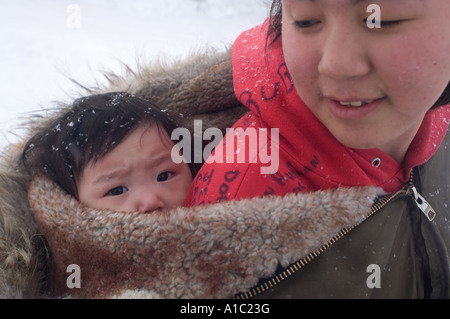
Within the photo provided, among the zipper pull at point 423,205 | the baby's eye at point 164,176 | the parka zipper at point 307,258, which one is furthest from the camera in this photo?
the baby's eye at point 164,176

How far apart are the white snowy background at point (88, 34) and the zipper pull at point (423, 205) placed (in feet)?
5.54

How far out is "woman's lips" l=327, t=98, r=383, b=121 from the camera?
0.76 meters

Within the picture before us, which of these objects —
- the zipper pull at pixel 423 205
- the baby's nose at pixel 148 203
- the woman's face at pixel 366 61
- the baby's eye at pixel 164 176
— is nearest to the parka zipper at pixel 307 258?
the zipper pull at pixel 423 205

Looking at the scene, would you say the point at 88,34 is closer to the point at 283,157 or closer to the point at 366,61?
the point at 283,157

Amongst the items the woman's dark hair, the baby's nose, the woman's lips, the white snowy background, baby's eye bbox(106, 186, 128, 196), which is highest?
the white snowy background

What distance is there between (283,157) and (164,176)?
1.36 feet

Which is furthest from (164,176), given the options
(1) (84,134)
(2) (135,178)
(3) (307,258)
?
(3) (307,258)

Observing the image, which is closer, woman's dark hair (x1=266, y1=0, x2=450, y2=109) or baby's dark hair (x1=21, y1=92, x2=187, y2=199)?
woman's dark hair (x1=266, y1=0, x2=450, y2=109)

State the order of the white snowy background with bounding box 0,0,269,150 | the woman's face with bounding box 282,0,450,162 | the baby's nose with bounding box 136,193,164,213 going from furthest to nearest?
the white snowy background with bounding box 0,0,269,150, the baby's nose with bounding box 136,193,164,213, the woman's face with bounding box 282,0,450,162

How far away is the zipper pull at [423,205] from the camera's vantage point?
37.6 inches

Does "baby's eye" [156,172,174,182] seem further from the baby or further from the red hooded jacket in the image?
the red hooded jacket

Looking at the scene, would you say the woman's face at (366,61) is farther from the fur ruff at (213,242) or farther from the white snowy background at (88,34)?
the white snowy background at (88,34)

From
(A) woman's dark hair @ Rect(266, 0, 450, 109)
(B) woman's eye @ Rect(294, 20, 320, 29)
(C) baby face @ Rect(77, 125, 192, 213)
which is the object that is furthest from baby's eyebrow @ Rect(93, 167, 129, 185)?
(B) woman's eye @ Rect(294, 20, 320, 29)

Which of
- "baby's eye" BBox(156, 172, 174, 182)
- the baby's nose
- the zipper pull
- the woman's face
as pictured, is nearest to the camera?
the woman's face
